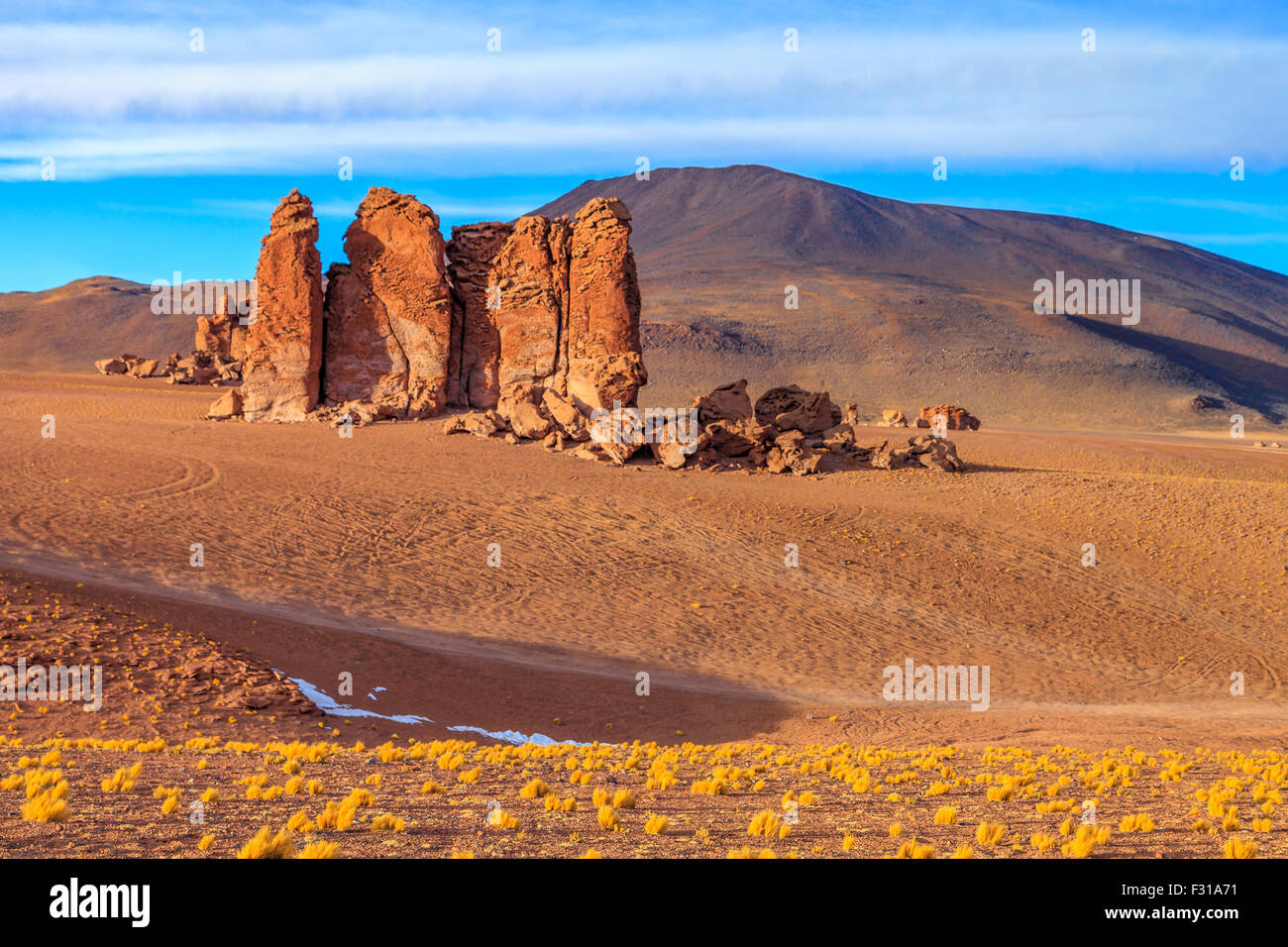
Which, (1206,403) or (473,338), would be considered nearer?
(473,338)

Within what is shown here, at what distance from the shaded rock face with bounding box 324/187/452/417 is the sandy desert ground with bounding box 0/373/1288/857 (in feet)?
7.99

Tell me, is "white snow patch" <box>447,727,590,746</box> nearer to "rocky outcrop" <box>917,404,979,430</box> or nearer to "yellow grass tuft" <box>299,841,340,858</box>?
"yellow grass tuft" <box>299,841,340,858</box>

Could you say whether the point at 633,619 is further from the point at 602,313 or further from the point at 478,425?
the point at 602,313

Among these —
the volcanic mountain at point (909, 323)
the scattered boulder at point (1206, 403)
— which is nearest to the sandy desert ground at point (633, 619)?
the volcanic mountain at point (909, 323)

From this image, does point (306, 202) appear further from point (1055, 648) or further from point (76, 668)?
point (1055, 648)

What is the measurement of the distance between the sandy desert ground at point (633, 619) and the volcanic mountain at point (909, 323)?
45857 millimetres

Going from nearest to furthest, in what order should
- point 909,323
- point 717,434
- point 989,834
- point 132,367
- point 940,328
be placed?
1. point 989,834
2. point 717,434
3. point 132,367
4. point 940,328
5. point 909,323

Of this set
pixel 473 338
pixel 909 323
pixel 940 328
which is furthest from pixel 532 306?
pixel 940 328

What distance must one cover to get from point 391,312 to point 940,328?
79.7 meters

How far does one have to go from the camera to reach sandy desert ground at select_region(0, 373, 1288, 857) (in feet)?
31.2


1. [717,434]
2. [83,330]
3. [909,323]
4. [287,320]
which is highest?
[83,330]

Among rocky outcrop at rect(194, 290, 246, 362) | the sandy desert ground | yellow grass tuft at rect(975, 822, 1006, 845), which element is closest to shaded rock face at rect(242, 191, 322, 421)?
the sandy desert ground

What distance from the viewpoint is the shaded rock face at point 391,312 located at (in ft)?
107

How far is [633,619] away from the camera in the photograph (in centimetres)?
1898
